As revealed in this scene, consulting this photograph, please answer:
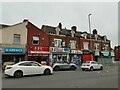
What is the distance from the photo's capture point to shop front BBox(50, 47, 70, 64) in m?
35.8

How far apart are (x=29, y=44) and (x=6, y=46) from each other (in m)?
4.06

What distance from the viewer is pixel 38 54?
110ft

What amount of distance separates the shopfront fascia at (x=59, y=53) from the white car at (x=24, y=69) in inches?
644

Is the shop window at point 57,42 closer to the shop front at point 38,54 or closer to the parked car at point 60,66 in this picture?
the shop front at point 38,54

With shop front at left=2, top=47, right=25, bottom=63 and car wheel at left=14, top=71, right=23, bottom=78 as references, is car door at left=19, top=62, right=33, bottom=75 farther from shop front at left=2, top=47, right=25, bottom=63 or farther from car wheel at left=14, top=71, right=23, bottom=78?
A: shop front at left=2, top=47, right=25, bottom=63

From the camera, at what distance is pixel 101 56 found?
4569 centimetres

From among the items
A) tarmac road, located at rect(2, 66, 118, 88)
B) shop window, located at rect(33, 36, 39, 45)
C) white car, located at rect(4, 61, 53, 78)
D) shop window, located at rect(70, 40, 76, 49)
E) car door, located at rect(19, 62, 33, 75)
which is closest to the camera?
tarmac road, located at rect(2, 66, 118, 88)

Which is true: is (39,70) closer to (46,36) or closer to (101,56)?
(46,36)

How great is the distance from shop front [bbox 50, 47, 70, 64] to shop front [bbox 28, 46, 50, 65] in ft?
3.52

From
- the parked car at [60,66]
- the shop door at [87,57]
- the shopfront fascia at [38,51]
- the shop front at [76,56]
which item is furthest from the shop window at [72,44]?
the parked car at [60,66]

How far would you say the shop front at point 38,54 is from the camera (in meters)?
32.8

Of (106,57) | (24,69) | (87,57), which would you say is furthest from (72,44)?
(24,69)

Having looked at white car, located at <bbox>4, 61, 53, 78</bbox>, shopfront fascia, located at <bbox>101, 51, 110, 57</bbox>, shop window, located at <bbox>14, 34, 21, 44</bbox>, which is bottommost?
white car, located at <bbox>4, 61, 53, 78</bbox>

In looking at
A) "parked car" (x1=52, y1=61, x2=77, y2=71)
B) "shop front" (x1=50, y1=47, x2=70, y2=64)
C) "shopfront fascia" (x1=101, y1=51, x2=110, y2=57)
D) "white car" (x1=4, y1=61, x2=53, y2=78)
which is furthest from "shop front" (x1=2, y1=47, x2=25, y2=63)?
"shopfront fascia" (x1=101, y1=51, x2=110, y2=57)
